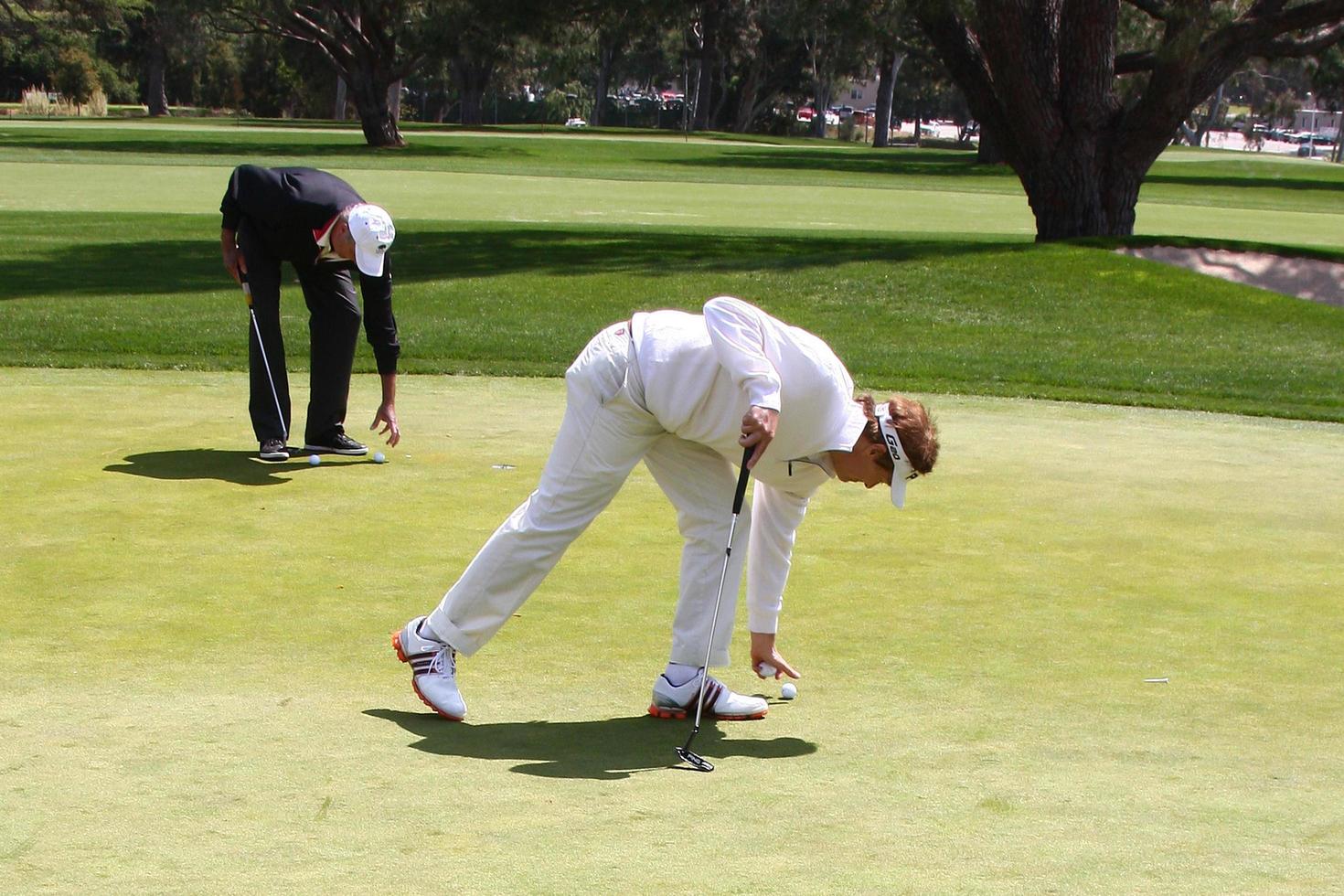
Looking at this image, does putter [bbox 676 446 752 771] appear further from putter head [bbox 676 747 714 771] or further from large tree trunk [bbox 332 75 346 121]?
large tree trunk [bbox 332 75 346 121]

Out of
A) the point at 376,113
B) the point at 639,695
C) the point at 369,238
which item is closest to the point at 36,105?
the point at 376,113

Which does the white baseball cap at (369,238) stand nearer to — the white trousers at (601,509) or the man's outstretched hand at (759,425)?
the white trousers at (601,509)

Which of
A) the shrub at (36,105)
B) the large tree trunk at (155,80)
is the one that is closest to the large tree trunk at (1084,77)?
the shrub at (36,105)

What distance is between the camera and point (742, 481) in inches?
186

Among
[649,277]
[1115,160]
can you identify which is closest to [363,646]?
[649,277]

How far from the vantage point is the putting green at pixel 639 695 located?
379 cm

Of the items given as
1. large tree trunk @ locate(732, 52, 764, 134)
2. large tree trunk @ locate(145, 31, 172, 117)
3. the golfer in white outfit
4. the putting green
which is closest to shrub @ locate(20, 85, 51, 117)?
large tree trunk @ locate(145, 31, 172, 117)

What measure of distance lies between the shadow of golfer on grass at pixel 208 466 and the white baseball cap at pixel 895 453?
4300 mm

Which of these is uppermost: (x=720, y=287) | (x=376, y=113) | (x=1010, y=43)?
(x=1010, y=43)

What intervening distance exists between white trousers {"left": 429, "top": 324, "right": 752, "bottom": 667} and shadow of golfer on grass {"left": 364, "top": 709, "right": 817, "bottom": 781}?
0.79 feet

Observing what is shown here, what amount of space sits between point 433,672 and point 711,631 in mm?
821

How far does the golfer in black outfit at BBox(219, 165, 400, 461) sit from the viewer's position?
8.15 m

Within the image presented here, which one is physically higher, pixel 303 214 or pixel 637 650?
pixel 303 214

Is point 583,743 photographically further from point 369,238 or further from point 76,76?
point 76,76
